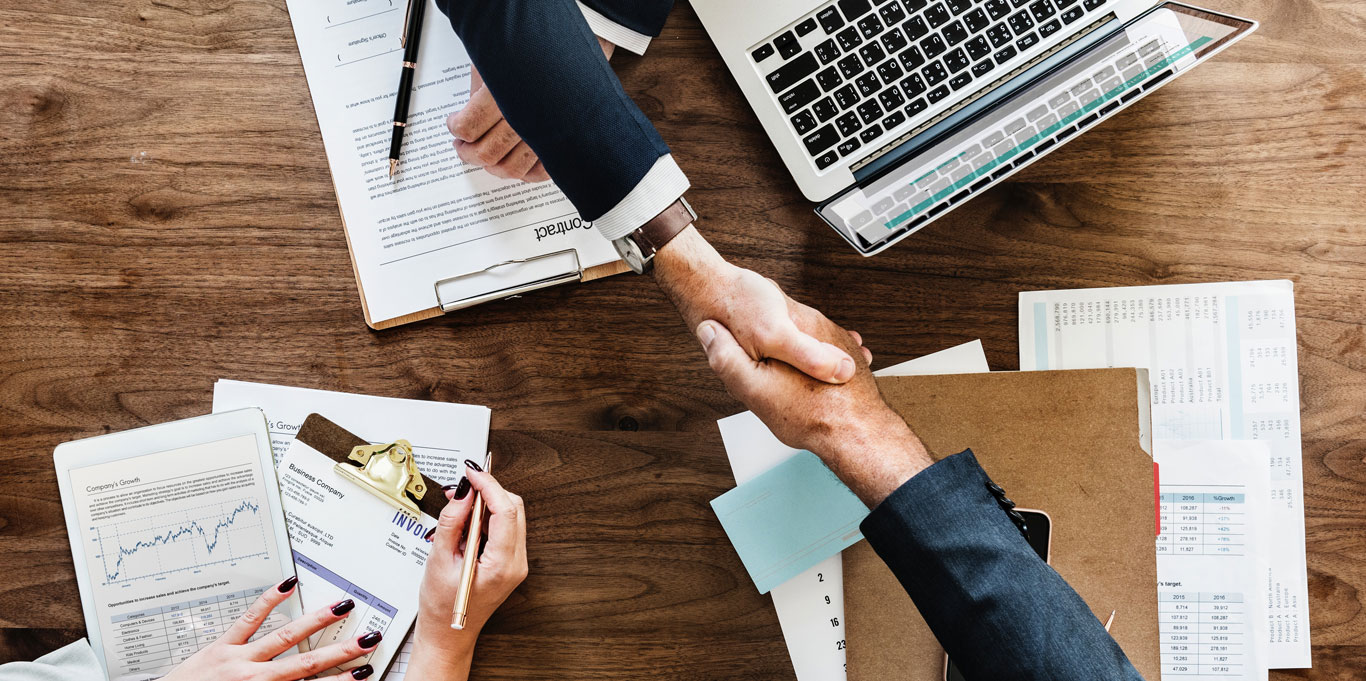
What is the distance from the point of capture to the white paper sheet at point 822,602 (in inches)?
39.2

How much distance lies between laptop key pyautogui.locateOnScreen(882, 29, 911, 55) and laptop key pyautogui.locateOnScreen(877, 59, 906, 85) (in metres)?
0.01

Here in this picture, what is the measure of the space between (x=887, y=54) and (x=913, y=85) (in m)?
0.05

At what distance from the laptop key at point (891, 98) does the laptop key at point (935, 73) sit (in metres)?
0.03


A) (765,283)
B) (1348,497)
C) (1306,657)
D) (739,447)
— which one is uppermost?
(765,283)

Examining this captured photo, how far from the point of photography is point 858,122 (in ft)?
3.04

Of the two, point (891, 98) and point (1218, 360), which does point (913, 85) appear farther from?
point (1218, 360)

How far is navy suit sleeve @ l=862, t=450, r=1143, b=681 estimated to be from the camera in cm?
73

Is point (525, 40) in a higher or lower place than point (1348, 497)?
higher

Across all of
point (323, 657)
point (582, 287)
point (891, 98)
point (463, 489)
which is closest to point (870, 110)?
point (891, 98)

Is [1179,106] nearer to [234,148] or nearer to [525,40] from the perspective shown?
[525,40]

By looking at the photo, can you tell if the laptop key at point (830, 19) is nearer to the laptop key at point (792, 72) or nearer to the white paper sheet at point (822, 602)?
the laptop key at point (792, 72)

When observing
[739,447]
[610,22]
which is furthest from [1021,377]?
[610,22]

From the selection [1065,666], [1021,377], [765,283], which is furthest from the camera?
[1021,377]

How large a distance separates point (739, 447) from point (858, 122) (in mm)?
406
